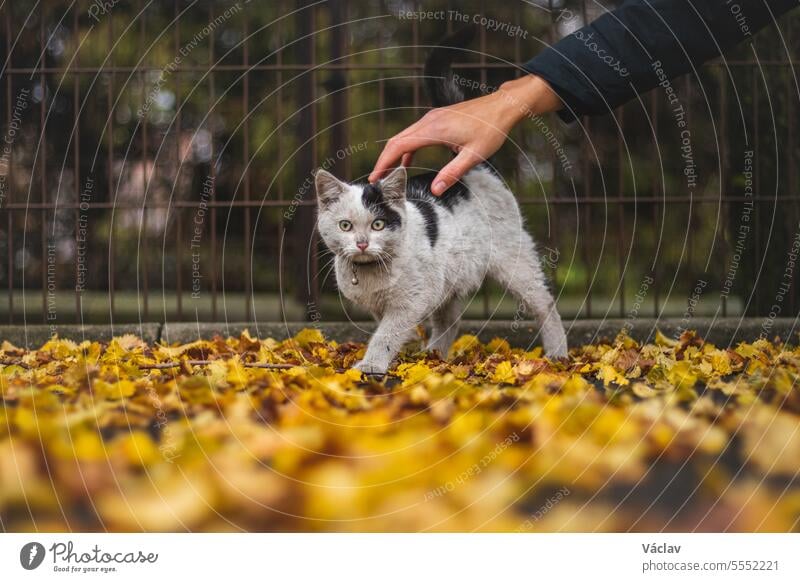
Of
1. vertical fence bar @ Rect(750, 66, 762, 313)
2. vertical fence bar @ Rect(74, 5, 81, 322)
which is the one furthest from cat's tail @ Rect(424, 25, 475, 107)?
vertical fence bar @ Rect(74, 5, 81, 322)

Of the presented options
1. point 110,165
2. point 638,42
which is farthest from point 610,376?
point 110,165

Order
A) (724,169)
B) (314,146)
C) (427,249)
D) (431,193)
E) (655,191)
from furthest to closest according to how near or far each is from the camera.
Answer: (655,191)
(724,169)
(314,146)
(431,193)
(427,249)

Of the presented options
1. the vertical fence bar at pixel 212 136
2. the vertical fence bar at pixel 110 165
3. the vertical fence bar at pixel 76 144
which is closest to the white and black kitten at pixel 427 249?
the vertical fence bar at pixel 212 136

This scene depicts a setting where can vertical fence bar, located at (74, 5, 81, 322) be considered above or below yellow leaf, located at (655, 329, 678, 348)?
above

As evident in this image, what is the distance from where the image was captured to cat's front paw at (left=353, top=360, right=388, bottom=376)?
224cm

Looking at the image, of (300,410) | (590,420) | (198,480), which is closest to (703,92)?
(590,420)

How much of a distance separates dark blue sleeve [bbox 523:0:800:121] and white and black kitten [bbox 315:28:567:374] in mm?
554

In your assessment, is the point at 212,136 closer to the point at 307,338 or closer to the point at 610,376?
the point at 307,338

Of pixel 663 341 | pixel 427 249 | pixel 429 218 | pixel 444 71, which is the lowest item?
pixel 663 341

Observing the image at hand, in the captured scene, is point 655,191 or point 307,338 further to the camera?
point 655,191

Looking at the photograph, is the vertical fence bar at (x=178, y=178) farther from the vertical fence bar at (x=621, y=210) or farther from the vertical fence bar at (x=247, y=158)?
the vertical fence bar at (x=621, y=210)

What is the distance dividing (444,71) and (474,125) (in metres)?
→ 0.55

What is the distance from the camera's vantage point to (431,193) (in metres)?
2.56

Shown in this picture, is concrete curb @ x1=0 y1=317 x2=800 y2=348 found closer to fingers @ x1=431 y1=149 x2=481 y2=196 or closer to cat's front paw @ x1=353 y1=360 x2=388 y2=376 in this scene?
cat's front paw @ x1=353 y1=360 x2=388 y2=376
